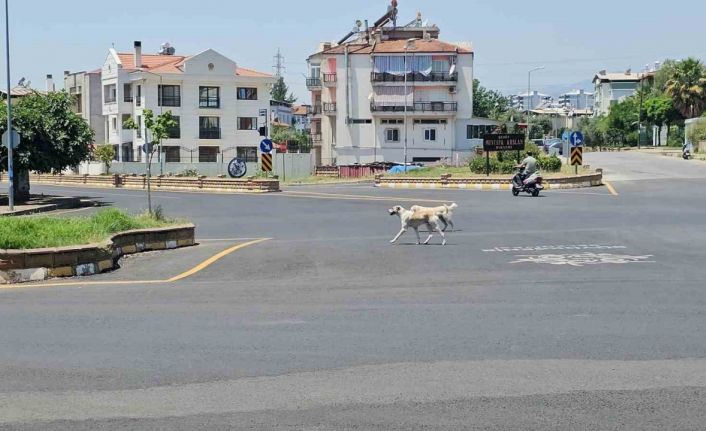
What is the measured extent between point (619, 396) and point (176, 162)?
72.8 meters

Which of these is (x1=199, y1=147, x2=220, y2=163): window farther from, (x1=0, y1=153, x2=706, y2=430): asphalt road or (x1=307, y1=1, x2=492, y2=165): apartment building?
(x1=0, y1=153, x2=706, y2=430): asphalt road

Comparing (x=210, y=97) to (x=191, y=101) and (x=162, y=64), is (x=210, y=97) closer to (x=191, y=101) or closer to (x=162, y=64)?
(x=191, y=101)

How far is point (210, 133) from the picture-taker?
8350 centimetres

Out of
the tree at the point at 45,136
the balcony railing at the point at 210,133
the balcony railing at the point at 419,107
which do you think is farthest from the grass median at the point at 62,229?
the balcony railing at the point at 419,107

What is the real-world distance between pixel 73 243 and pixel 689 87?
299 ft

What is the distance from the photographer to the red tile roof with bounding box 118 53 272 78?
82.4 metres

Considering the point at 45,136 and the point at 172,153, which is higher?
the point at 45,136

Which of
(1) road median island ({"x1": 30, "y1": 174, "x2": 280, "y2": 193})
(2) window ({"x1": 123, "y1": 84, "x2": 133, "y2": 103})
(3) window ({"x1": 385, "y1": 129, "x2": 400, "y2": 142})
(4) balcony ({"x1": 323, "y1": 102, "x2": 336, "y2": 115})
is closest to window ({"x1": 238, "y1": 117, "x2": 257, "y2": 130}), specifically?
(4) balcony ({"x1": 323, "y1": 102, "x2": 336, "y2": 115})

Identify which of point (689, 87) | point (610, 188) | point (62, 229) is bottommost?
point (610, 188)

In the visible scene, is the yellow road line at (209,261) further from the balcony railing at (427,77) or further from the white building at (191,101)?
the balcony railing at (427,77)

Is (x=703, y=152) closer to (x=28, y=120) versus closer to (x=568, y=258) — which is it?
(x=28, y=120)

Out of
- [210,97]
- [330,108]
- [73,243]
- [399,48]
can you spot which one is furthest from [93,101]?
[73,243]

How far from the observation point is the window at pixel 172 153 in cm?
8081

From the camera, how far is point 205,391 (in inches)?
300
